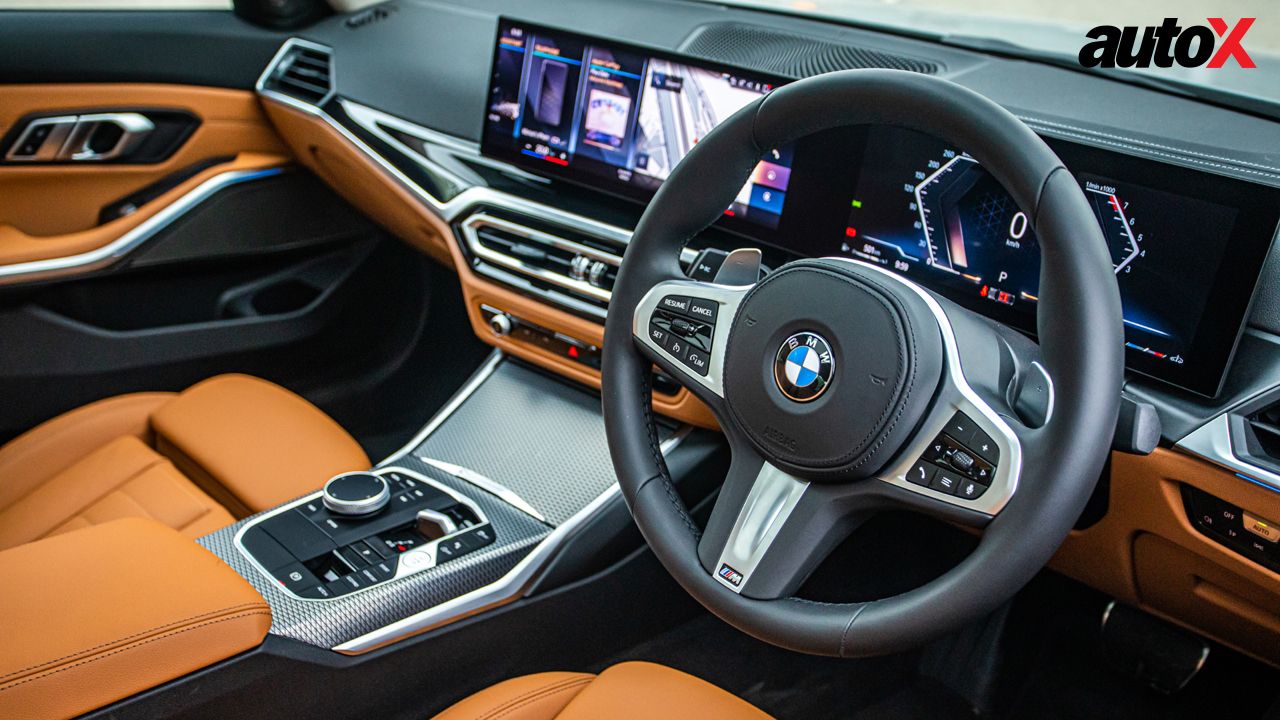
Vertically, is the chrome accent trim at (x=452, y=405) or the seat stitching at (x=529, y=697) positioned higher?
the seat stitching at (x=529, y=697)

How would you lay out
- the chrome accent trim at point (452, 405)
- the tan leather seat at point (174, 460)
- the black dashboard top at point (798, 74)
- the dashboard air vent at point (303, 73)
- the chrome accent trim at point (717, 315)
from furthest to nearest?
the dashboard air vent at point (303, 73) → the chrome accent trim at point (452, 405) → the tan leather seat at point (174, 460) → the black dashboard top at point (798, 74) → the chrome accent trim at point (717, 315)

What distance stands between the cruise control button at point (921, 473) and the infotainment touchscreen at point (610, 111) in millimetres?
649

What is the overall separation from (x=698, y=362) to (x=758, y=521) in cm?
18

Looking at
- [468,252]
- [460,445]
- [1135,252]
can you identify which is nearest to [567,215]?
[468,252]

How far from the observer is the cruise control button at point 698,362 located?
3.74 feet

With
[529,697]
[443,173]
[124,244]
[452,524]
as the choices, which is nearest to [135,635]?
[529,697]

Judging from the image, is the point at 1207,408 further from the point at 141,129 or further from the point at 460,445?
the point at 141,129

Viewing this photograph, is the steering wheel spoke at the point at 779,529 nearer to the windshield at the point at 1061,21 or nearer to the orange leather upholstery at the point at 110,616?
the orange leather upholstery at the point at 110,616

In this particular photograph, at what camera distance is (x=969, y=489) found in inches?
37.9

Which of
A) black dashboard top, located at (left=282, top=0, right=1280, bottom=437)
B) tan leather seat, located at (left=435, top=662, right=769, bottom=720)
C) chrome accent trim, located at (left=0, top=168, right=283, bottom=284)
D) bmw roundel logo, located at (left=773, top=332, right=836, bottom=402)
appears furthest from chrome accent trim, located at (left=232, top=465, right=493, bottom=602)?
chrome accent trim, located at (left=0, top=168, right=283, bottom=284)

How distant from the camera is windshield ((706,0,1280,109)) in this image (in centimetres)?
153

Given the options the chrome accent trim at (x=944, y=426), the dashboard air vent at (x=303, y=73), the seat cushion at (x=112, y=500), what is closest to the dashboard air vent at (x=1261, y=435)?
the chrome accent trim at (x=944, y=426)

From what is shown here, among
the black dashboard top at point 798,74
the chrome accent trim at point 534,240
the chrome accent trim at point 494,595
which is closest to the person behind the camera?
the black dashboard top at point 798,74

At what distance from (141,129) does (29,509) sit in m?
0.96
